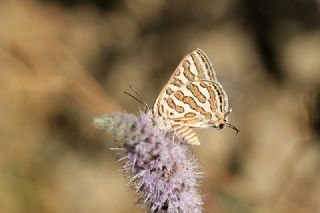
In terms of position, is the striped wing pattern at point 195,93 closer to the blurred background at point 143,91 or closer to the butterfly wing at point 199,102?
the butterfly wing at point 199,102

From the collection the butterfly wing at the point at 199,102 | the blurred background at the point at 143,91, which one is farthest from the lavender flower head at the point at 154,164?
the blurred background at the point at 143,91

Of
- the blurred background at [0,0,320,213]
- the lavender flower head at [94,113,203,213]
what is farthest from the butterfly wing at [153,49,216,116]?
the blurred background at [0,0,320,213]

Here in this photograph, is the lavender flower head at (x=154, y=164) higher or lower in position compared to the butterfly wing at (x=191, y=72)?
lower

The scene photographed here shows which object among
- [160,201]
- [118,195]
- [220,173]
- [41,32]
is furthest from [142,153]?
[41,32]

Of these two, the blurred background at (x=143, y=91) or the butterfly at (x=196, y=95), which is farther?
the blurred background at (x=143, y=91)

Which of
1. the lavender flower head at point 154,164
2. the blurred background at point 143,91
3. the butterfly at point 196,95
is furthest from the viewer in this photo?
the blurred background at point 143,91

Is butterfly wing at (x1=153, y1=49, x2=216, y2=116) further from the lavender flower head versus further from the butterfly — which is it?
the lavender flower head

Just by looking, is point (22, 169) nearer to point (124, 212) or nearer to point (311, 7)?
point (124, 212)

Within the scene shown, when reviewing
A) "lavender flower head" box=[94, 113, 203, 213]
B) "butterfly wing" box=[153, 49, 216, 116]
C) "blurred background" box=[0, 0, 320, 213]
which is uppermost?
"blurred background" box=[0, 0, 320, 213]
